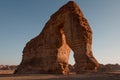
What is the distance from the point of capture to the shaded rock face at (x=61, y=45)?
28775 millimetres

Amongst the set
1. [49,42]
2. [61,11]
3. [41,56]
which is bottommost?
[41,56]

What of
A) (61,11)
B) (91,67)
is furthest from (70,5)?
(91,67)

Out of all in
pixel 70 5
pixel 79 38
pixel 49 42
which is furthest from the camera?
pixel 49 42

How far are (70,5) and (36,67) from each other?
37.3ft

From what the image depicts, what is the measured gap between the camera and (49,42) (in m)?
35.3

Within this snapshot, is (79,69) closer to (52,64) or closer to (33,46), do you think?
(52,64)

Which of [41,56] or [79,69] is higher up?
[41,56]

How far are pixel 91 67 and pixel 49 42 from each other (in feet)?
34.9

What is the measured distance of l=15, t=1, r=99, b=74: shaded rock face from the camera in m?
28.8

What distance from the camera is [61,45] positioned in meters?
34.7

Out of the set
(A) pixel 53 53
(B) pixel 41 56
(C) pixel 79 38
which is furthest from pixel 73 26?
(B) pixel 41 56

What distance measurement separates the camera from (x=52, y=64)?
110 ft

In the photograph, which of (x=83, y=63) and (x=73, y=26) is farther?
(x=73, y=26)

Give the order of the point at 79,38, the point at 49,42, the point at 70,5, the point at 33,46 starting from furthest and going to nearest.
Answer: the point at 33,46, the point at 49,42, the point at 70,5, the point at 79,38
